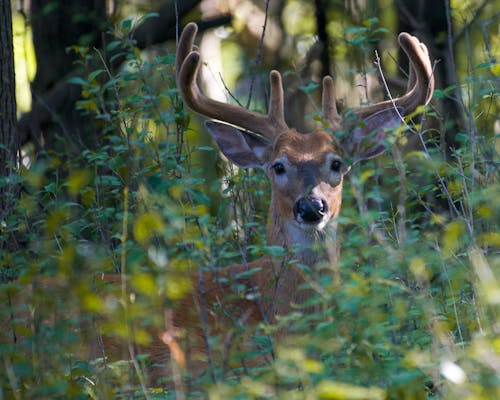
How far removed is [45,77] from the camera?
9.91 meters

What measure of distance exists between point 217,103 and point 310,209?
1312 millimetres

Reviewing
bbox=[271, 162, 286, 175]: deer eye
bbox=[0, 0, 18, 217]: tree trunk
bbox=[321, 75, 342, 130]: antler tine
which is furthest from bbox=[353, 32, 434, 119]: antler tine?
bbox=[0, 0, 18, 217]: tree trunk

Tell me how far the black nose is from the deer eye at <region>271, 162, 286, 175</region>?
46 cm

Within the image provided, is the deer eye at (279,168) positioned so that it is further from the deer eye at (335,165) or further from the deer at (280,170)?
the deer eye at (335,165)

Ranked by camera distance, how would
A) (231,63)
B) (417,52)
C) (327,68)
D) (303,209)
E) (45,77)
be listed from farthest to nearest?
(231,63) → (327,68) → (45,77) → (417,52) → (303,209)

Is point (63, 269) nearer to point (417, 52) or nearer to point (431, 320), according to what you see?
point (431, 320)

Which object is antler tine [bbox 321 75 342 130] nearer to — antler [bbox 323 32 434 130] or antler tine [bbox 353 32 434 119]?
antler [bbox 323 32 434 130]

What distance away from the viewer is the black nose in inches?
223

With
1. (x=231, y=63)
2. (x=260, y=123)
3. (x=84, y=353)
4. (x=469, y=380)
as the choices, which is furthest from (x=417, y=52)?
(x=231, y=63)

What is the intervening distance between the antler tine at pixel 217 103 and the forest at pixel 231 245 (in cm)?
A: 2

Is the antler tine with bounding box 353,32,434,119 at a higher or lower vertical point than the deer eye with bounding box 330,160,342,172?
higher

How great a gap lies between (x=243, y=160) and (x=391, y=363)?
3359 millimetres

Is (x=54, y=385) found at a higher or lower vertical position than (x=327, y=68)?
higher

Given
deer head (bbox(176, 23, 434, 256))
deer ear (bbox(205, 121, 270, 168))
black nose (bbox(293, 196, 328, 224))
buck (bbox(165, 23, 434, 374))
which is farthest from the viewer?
deer ear (bbox(205, 121, 270, 168))
